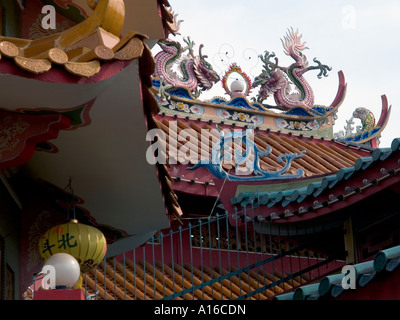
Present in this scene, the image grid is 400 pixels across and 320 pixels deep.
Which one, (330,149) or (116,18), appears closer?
(116,18)

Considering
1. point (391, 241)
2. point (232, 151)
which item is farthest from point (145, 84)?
point (232, 151)

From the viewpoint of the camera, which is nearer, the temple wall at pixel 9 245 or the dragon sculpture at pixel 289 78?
the temple wall at pixel 9 245

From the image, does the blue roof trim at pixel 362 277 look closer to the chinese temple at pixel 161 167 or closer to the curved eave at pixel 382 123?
the chinese temple at pixel 161 167

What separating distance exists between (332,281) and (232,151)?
5343 mm

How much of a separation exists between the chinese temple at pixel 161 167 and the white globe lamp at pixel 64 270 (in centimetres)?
5

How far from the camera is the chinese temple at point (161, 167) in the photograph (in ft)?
22.7

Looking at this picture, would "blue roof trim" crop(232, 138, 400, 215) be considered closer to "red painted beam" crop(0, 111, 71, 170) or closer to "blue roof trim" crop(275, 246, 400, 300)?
"blue roof trim" crop(275, 246, 400, 300)

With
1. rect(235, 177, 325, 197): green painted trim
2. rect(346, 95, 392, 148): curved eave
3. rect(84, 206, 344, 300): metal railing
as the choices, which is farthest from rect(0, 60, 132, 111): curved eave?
rect(346, 95, 392, 148): curved eave

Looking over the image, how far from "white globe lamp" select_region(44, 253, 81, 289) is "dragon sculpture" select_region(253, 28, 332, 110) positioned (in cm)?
1005

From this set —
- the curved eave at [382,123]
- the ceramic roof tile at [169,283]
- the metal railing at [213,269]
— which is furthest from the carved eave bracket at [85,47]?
the curved eave at [382,123]

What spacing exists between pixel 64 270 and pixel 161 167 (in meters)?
1.27
